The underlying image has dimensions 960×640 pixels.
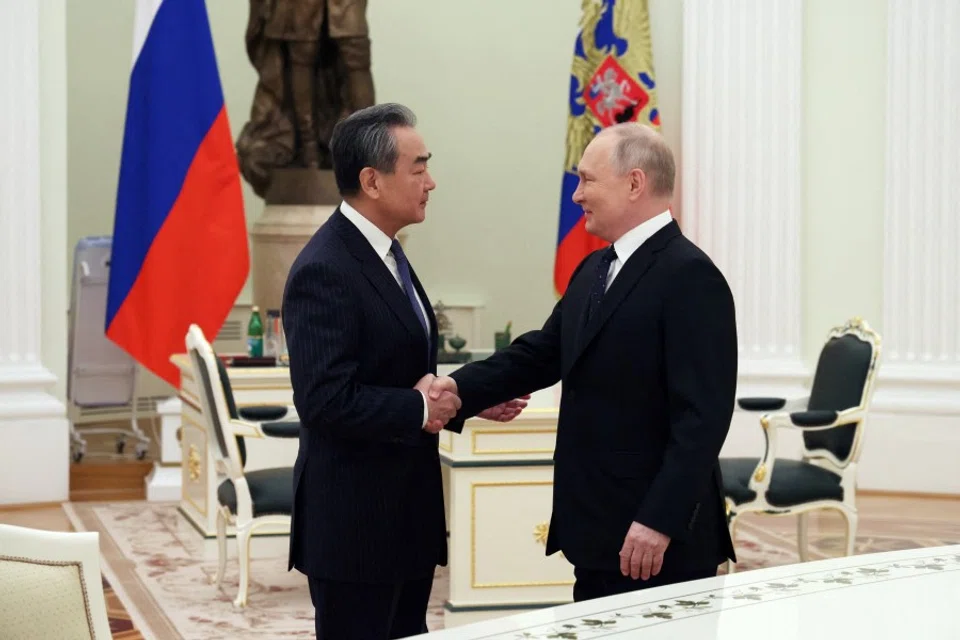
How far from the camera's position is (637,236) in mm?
2812

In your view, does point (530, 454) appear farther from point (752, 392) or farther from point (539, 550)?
point (752, 392)

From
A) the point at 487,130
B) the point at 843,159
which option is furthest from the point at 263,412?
the point at 487,130

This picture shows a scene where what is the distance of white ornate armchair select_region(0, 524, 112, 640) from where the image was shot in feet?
6.23

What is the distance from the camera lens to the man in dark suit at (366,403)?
2.65 meters

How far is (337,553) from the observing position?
2713 mm

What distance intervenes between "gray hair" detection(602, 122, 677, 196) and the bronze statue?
5.44m

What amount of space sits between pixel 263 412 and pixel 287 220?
9.36 feet

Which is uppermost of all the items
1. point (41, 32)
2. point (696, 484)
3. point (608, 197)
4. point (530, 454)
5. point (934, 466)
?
point (41, 32)

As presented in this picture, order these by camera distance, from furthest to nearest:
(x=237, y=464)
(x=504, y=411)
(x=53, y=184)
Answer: (x=53, y=184) → (x=237, y=464) → (x=504, y=411)

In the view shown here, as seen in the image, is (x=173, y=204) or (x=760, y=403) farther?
(x=173, y=204)

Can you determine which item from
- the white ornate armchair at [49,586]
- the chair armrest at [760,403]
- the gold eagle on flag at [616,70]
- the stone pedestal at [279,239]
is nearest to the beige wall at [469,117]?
the stone pedestal at [279,239]

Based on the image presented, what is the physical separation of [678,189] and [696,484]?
19.1 feet

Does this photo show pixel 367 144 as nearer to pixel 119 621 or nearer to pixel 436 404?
pixel 436 404

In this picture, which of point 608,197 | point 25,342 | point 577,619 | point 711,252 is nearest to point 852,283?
point 711,252
